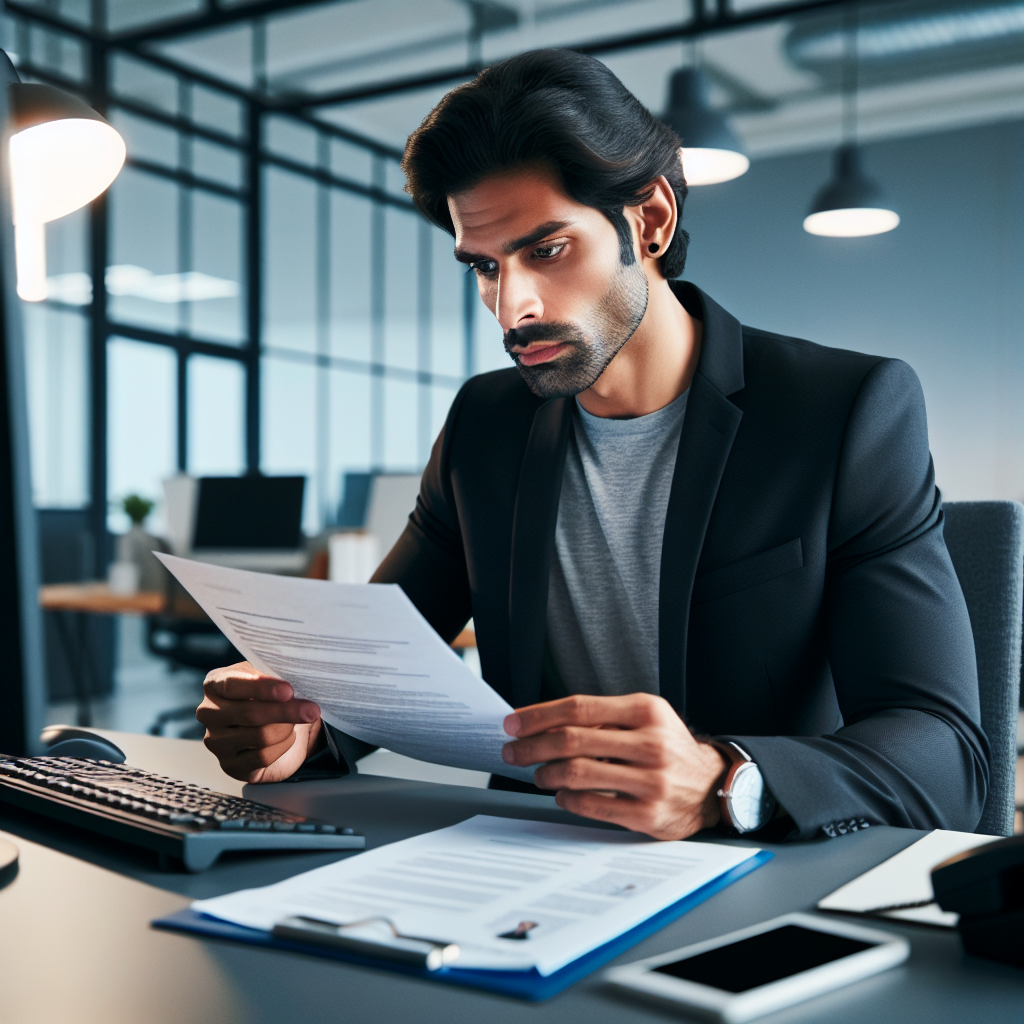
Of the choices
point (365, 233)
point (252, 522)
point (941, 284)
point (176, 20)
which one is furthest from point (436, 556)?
point (365, 233)

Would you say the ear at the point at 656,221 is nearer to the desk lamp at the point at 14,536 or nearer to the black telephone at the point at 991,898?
the desk lamp at the point at 14,536

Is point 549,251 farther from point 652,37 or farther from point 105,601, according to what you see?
point 652,37

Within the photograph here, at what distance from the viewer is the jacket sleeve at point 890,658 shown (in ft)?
2.88

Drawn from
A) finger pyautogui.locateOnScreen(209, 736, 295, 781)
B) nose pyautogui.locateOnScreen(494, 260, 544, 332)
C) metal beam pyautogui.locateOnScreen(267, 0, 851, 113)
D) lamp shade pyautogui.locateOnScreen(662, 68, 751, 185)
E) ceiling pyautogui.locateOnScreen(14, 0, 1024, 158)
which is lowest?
finger pyautogui.locateOnScreen(209, 736, 295, 781)

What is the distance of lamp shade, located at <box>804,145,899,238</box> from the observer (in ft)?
19.5

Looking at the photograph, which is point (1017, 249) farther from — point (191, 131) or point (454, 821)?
point (454, 821)

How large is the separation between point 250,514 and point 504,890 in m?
3.91

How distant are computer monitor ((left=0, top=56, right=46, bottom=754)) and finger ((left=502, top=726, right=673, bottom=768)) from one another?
370 mm

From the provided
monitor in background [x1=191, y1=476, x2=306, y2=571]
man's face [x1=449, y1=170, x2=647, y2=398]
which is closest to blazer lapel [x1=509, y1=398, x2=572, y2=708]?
man's face [x1=449, y1=170, x2=647, y2=398]

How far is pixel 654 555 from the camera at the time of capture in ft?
4.42

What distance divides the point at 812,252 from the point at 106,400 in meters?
5.35

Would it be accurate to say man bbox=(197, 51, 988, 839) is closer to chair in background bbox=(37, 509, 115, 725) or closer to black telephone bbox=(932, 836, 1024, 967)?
black telephone bbox=(932, 836, 1024, 967)

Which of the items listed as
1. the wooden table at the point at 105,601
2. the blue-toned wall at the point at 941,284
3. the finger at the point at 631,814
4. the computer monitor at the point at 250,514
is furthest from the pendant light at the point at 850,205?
the finger at the point at 631,814

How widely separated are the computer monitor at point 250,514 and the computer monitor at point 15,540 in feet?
12.0
